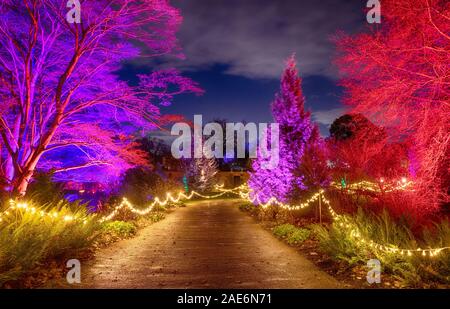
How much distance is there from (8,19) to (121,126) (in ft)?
22.9

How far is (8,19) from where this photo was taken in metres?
12.2

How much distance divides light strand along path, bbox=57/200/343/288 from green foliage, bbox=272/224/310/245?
330mm

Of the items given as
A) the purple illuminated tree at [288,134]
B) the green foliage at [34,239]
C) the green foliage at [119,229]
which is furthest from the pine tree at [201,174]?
the green foliage at [34,239]

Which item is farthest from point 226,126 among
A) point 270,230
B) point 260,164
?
point 270,230

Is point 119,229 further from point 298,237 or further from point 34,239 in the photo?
point 298,237

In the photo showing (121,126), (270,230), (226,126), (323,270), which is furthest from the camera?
(226,126)

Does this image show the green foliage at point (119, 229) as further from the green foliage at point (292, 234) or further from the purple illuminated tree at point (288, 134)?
the purple illuminated tree at point (288, 134)

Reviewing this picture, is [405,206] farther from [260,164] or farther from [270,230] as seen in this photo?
[260,164]

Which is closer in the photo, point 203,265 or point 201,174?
point 203,265

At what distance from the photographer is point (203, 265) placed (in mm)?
7625

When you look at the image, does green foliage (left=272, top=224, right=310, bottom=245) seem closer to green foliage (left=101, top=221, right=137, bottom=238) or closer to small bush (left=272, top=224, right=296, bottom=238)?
small bush (left=272, top=224, right=296, bottom=238)

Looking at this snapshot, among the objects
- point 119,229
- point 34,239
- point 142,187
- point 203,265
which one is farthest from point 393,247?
point 142,187

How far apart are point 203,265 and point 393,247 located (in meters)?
3.87
